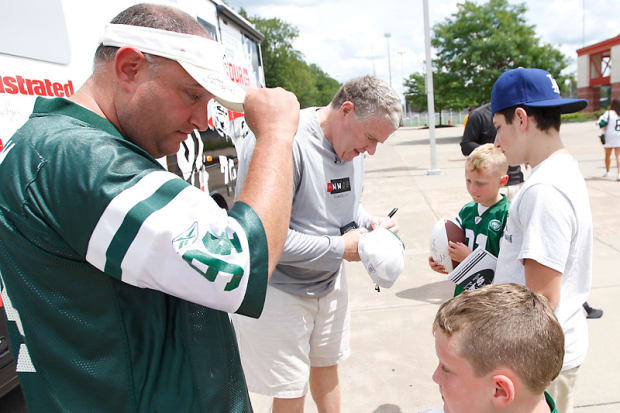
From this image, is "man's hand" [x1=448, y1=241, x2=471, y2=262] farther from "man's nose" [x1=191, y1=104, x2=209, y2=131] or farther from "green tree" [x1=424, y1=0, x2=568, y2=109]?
"green tree" [x1=424, y1=0, x2=568, y2=109]

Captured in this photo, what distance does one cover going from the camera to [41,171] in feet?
3.02

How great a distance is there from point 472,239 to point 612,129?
830 cm

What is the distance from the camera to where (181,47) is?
1063mm

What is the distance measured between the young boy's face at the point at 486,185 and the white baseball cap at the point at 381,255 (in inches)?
34.2

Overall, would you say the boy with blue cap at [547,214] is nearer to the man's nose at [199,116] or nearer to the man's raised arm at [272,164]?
the man's raised arm at [272,164]

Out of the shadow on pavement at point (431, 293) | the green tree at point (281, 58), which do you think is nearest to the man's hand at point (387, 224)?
the shadow on pavement at point (431, 293)

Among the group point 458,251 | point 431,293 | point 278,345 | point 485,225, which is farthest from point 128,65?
point 431,293

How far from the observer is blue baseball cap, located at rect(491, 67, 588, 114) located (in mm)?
1772

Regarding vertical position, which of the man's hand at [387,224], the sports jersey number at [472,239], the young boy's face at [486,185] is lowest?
the sports jersey number at [472,239]

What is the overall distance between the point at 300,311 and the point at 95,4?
102 inches

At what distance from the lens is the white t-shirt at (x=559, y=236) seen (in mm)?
1637

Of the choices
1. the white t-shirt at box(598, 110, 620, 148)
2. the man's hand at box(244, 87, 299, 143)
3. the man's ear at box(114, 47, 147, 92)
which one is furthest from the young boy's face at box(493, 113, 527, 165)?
the white t-shirt at box(598, 110, 620, 148)

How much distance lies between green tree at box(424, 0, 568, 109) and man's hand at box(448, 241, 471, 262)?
75.4 ft

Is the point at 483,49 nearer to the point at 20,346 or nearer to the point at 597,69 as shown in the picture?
the point at 597,69
